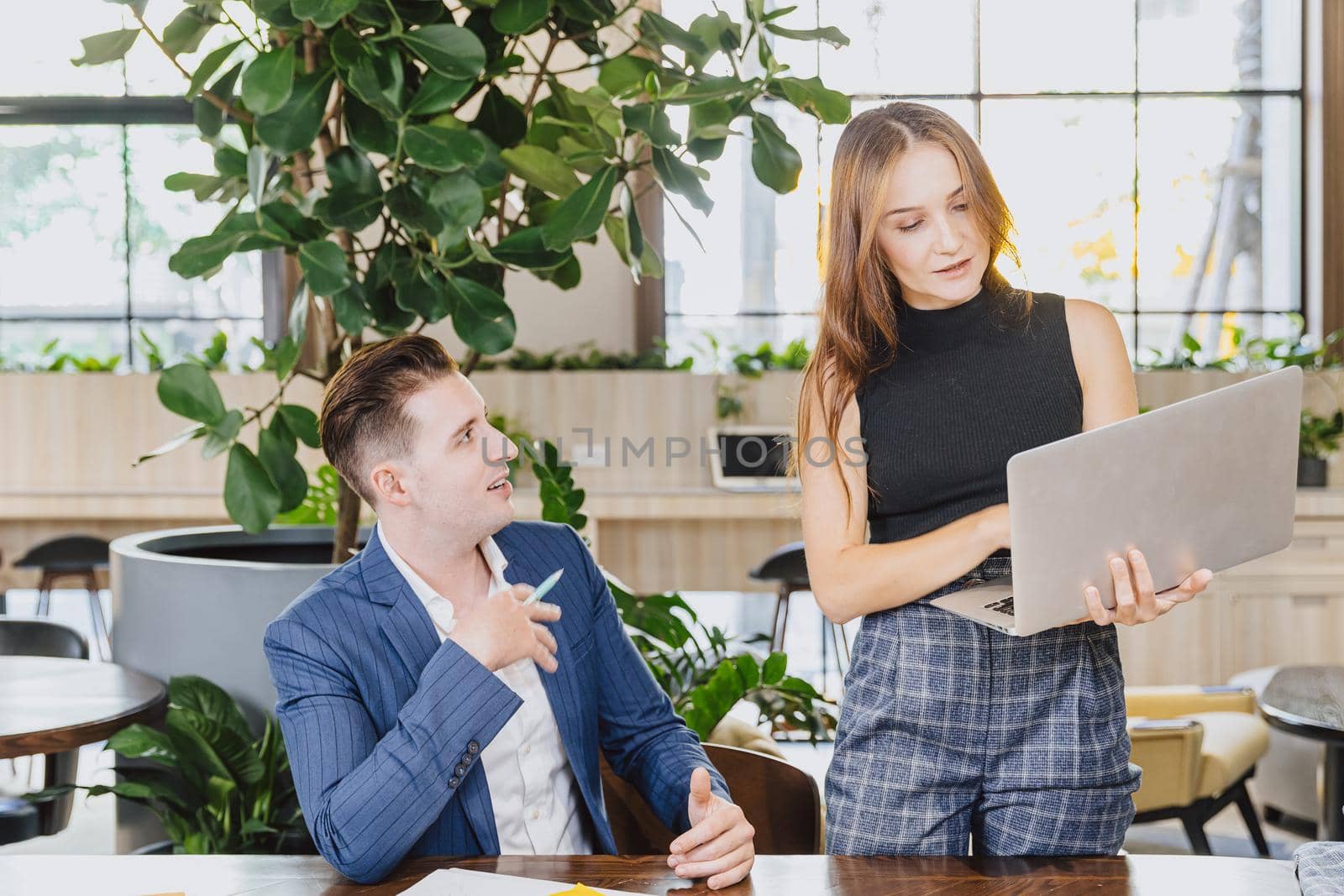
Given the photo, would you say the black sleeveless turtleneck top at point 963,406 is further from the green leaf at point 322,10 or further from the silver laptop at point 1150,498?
the green leaf at point 322,10


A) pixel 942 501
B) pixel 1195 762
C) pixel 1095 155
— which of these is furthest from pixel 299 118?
pixel 1095 155

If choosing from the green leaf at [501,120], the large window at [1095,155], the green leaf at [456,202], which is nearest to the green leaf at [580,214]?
the green leaf at [456,202]

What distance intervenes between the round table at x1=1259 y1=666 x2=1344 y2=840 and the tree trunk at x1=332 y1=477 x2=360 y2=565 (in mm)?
2192

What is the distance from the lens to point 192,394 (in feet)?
6.36

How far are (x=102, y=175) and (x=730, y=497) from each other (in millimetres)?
3290

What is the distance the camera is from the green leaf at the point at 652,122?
175 centimetres

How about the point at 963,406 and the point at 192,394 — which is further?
the point at 192,394

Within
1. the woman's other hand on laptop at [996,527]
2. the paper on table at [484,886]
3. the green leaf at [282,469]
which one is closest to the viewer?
the paper on table at [484,886]

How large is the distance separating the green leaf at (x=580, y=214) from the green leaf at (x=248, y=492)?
2.05ft

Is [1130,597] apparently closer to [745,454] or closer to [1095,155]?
[745,454]

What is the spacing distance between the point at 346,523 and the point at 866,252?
125 cm

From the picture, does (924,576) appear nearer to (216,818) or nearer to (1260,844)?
(216,818)

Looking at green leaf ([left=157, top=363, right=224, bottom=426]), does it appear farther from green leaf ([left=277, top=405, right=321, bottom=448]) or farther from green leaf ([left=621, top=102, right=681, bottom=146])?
green leaf ([left=621, top=102, right=681, bottom=146])

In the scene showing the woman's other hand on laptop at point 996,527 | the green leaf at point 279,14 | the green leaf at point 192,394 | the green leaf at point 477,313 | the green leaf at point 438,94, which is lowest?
the woman's other hand on laptop at point 996,527
